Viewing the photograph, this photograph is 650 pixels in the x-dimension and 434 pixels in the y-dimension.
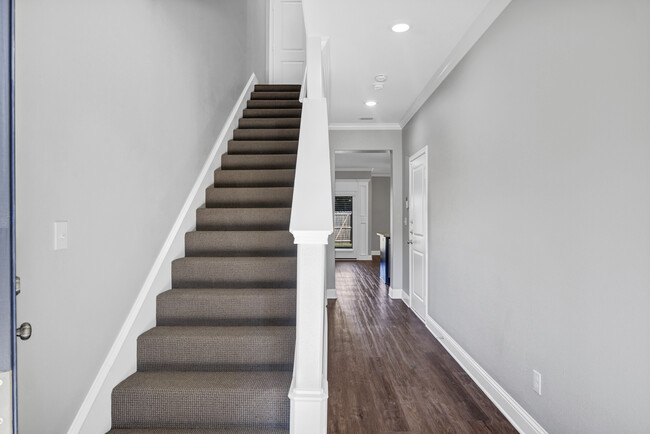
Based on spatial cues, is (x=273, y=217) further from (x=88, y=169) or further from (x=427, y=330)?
(x=427, y=330)

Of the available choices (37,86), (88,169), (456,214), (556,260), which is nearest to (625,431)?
(556,260)

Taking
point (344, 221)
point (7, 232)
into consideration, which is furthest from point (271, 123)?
point (344, 221)

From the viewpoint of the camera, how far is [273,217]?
2691 mm

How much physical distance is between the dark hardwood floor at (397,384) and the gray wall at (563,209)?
0.26m

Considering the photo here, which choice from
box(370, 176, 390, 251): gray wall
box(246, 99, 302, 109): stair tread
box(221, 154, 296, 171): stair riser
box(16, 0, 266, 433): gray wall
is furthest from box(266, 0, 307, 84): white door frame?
box(370, 176, 390, 251): gray wall

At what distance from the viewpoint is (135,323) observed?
192 centimetres

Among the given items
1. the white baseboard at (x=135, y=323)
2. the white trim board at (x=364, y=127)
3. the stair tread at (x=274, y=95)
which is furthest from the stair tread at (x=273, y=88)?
the white baseboard at (x=135, y=323)

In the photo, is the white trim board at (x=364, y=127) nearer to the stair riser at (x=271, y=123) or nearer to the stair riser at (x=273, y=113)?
the stair riser at (x=273, y=113)

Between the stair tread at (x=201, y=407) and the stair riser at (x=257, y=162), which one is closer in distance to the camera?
the stair tread at (x=201, y=407)

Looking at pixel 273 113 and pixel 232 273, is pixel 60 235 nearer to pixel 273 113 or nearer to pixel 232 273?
pixel 232 273

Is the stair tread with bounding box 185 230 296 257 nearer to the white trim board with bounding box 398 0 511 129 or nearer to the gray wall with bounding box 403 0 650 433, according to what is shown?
the gray wall with bounding box 403 0 650 433

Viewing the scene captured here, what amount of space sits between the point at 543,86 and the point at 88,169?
2.19m

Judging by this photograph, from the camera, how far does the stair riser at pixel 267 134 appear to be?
363 centimetres

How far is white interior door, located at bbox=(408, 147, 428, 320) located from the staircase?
187cm
